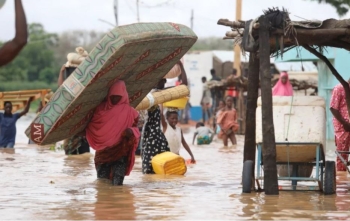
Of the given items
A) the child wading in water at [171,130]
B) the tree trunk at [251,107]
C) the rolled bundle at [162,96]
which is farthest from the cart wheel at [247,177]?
the child wading in water at [171,130]

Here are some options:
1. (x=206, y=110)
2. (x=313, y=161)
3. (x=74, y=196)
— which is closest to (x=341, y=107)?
(x=313, y=161)

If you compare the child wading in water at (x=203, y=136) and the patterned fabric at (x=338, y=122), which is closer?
the patterned fabric at (x=338, y=122)

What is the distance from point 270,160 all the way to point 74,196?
2330 mm

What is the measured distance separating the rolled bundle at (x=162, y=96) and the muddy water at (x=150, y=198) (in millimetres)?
1074

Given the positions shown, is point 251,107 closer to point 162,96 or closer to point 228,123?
point 162,96

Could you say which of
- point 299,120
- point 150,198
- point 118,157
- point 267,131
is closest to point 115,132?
point 118,157

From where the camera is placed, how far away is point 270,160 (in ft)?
36.5

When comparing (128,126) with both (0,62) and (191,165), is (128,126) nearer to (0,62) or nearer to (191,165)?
(191,165)

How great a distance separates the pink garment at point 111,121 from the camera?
12688 millimetres

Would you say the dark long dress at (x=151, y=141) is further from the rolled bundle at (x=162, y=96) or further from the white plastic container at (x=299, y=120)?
the white plastic container at (x=299, y=120)

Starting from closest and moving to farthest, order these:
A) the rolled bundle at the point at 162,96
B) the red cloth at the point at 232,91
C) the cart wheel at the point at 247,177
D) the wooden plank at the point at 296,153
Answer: the cart wheel at the point at 247,177 < the wooden plank at the point at 296,153 < the rolled bundle at the point at 162,96 < the red cloth at the point at 232,91

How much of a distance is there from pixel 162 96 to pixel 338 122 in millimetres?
2862

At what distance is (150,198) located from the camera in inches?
439

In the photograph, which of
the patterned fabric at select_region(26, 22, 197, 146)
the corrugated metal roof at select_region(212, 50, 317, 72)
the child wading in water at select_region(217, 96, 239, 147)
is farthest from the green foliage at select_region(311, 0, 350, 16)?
the corrugated metal roof at select_region(212, 50, 317, 72)
